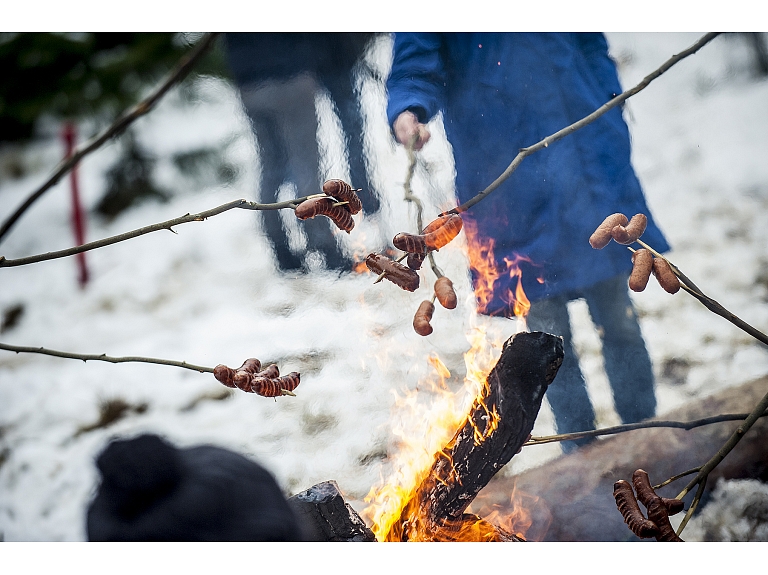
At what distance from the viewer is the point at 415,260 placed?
1415 millimetres

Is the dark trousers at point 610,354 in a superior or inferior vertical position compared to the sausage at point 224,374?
inferior

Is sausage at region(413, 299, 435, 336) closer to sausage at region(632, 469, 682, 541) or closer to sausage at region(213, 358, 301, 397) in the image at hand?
sausage at region(213, 358, 301, 397)

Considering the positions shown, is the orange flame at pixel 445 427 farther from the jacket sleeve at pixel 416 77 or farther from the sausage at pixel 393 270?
the jacket sleeve at pixel 416 77

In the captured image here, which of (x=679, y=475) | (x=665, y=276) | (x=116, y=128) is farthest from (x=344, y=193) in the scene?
(x=679, y=475)

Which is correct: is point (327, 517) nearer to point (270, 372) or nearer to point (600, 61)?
point (270, 372)

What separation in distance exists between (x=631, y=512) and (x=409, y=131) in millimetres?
1001

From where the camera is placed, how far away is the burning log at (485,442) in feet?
4.48

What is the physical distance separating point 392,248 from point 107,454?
0.79 m

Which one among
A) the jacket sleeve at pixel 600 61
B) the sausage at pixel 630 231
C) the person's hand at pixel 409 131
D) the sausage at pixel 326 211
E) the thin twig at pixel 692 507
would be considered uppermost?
the jacket sleeve at pixel 600 61

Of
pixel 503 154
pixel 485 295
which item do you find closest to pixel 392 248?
pixel 485 295

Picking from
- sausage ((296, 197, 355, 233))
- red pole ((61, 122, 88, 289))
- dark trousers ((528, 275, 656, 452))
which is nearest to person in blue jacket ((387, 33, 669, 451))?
dark trousers ((528, 275, 656, 452))

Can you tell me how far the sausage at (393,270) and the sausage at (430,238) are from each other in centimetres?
5

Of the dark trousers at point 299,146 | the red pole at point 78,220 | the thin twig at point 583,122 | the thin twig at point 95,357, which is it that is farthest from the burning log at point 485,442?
the red pole at point 78,220
